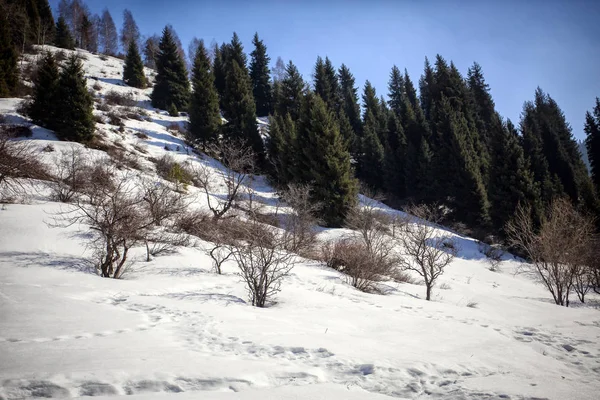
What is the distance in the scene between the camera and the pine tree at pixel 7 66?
73.8ft

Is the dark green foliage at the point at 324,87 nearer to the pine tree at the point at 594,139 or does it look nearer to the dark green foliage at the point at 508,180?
the dark green foliage at the point at 508,180

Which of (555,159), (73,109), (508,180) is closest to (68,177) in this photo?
(73,109)

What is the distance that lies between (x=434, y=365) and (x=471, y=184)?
29.6 metres

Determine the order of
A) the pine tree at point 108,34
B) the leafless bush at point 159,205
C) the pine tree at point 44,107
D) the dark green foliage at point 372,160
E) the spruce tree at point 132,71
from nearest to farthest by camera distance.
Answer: the leafless bush at point 159,205 < the pine tree at point 44,107 < the dark green foliage at point 372,160 < the spruce tree at point 132,71 < the pine tree at point 108,34

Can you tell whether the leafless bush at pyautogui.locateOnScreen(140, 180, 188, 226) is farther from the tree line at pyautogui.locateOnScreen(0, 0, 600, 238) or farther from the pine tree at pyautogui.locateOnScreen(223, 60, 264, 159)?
the pine tree at pyautogui.locateOnScreen(223, 60, 264, 159)

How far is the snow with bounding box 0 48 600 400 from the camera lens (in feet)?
8.04

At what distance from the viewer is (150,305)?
5.41m

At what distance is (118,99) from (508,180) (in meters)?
43.1

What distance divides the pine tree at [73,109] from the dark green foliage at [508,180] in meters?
35.7

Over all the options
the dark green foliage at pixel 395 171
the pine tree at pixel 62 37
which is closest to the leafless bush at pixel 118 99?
the pine tree at pixel 62 37

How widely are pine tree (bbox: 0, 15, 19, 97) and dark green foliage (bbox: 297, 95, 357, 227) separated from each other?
26372 mm

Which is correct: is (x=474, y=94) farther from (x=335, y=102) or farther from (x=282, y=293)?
(x=282, y=293)

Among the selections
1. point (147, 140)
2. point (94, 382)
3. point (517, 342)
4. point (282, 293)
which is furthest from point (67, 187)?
point (517, 342)

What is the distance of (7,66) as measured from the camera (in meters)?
23.4
